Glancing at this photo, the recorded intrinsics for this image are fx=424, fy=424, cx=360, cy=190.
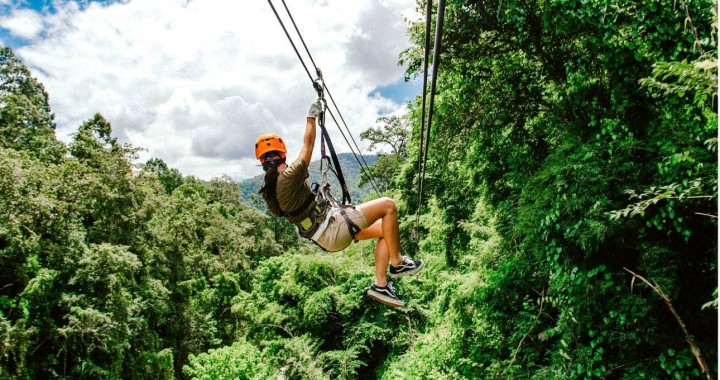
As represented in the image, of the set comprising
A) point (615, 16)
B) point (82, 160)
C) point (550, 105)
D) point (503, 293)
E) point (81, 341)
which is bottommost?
point (81, 341)

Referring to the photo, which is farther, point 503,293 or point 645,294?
point 503,293

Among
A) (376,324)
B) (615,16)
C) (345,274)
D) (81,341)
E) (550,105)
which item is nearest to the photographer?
(615,16)

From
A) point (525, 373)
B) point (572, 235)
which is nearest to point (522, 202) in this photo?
point (572, 235)

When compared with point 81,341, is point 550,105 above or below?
above

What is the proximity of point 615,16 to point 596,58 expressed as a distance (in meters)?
0.99

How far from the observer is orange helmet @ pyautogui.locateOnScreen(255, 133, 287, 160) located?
12.1 ft

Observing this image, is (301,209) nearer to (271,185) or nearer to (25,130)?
(271,185)

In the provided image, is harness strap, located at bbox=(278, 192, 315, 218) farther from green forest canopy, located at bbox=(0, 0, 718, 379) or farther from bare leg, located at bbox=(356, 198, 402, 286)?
green forest canopy, located at bbox=(0, 0, 718, 379)

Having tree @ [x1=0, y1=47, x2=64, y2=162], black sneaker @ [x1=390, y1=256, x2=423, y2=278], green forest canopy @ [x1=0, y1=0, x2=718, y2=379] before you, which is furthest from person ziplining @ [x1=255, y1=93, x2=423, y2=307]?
tree @ [x1=0, y1=47, x2=64, y2=162]

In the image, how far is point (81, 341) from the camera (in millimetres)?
12398

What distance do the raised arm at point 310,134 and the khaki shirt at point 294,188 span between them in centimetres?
7

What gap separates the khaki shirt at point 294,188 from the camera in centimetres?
352

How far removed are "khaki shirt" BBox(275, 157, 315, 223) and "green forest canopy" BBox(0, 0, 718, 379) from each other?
278 cm

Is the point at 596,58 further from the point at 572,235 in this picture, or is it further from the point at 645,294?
the point at 645,294
